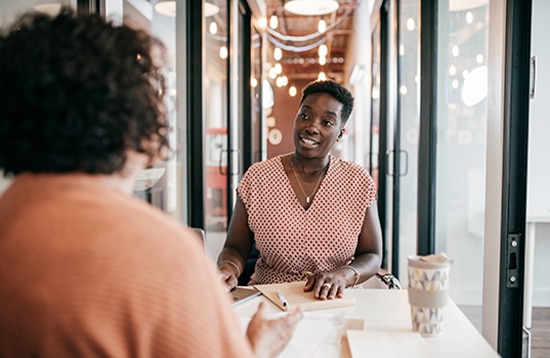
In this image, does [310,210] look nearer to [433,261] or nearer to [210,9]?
[433,261]

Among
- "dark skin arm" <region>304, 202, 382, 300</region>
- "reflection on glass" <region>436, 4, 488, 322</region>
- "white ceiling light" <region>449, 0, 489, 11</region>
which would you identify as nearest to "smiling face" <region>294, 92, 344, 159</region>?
"dark skin arm" <region>304, 202, 382, 300</region>

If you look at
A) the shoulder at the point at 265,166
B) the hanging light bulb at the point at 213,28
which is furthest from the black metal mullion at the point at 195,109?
the shoulder at the point at 265,166

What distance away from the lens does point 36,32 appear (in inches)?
26.6

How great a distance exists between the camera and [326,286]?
1.52 m

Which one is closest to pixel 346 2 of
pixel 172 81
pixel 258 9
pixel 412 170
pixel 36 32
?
pixel 258 9

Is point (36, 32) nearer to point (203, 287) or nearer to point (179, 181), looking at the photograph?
point (203, 287)

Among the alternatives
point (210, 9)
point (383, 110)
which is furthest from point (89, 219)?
point (383, 110)

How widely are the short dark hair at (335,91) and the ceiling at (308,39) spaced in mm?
5096

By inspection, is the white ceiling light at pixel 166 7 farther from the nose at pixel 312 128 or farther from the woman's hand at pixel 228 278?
the woman's hand at pixel 228 278

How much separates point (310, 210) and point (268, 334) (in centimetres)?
107

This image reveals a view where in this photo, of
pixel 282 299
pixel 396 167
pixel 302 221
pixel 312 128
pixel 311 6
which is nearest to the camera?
pixel 282 299

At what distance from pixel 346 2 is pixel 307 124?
6419 millimetres

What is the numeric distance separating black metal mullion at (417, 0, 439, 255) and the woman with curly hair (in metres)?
2.46

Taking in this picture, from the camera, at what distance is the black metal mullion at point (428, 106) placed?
9.60 ft
